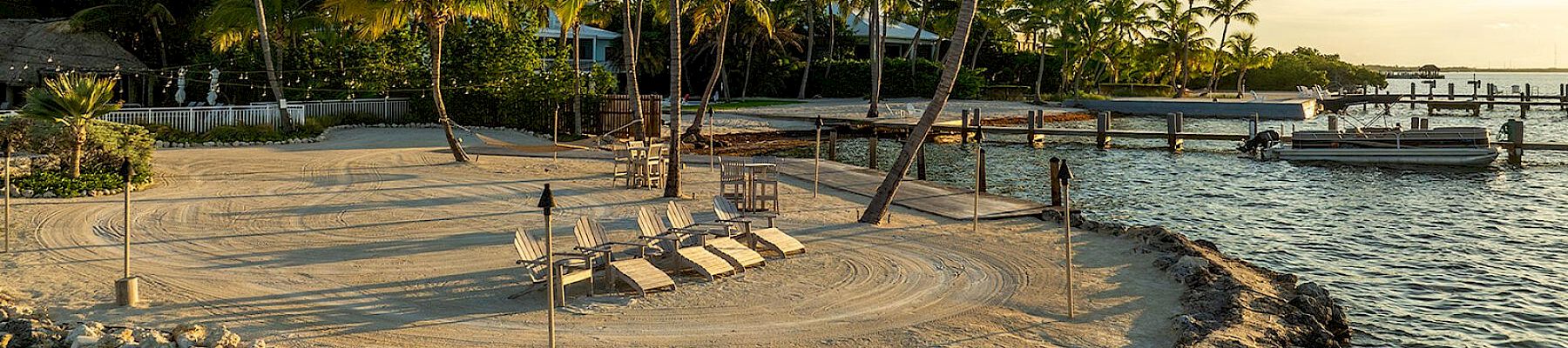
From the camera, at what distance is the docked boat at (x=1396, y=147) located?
109 ft

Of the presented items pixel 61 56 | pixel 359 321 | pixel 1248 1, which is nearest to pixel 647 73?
pixel 61 56

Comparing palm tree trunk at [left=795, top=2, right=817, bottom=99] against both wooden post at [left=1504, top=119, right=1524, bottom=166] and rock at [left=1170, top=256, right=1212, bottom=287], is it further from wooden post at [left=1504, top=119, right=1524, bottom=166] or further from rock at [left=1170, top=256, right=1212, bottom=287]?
rock at [left=1170, top=256, right=1212, bottom=287]

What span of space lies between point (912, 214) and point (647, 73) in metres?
42.7

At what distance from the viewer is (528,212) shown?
1769cm

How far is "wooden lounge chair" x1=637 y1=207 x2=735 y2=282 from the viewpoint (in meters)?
12.5

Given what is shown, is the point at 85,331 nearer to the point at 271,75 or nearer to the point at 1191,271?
the point at 1191,271

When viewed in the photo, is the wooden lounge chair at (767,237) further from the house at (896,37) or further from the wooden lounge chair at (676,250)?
the house at (896,37)

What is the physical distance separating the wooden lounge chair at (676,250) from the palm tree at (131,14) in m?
31.4

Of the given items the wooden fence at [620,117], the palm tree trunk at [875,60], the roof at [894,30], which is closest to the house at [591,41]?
the palm tree trunk at [875,60]

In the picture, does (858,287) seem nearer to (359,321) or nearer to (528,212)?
(359,321)

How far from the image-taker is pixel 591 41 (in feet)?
198

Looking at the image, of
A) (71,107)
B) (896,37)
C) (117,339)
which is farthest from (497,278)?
(896,37)

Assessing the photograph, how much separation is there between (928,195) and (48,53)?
97.6 feet

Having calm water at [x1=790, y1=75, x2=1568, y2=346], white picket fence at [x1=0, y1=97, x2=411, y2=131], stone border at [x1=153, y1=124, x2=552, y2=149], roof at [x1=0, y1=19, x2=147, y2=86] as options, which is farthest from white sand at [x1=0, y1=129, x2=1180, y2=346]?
roof at [x1=0, y1=19, x2=147, y2=86]
